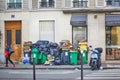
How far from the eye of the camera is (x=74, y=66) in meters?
26.6

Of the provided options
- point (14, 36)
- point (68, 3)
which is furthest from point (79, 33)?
point (14, 36)

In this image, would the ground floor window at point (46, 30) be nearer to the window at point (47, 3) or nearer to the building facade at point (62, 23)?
the building facade at point (62, 23)

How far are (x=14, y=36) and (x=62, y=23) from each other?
3665 millimetres

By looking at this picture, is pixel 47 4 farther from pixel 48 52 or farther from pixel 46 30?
pixel 48 52

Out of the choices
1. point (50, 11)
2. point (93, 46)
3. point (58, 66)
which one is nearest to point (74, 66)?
point (58, 66)

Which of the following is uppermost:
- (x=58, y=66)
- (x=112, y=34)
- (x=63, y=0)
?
(x=63, y=0)

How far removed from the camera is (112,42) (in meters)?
29.2

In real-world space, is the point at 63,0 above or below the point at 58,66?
above

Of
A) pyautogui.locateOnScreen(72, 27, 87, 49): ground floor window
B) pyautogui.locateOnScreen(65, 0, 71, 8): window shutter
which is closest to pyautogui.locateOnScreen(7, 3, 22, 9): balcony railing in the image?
pyautogui.locateOnScreen(65, 0, 71, 8): window shutter

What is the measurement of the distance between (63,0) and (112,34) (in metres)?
4.19

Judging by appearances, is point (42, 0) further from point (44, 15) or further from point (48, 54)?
point (48, 54)

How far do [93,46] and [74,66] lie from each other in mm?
3034

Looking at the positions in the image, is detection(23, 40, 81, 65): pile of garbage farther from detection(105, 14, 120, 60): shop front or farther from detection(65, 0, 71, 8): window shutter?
detection(105, 14, 120, 60): shop front

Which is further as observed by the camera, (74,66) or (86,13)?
(86,13)
